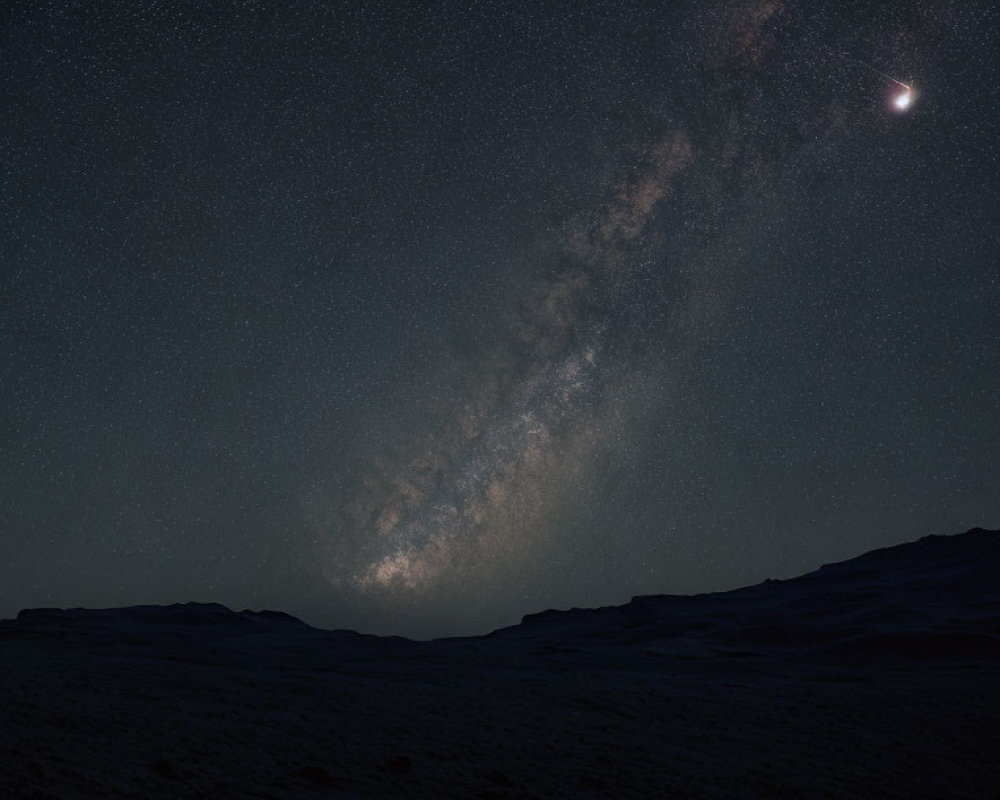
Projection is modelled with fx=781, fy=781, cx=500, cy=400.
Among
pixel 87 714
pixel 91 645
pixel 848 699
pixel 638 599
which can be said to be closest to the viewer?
pixel 87 714

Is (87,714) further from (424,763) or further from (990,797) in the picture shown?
(990,797)

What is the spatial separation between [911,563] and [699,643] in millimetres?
12485

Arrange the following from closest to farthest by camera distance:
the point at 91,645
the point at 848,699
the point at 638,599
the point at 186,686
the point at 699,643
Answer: the point at 186,686 < the point at 848,699 < the point at 91,645 < the point at 699,643 < the point at 638,599

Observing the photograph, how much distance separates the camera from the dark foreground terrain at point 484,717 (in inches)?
183

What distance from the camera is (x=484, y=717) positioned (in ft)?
Result: 21.6

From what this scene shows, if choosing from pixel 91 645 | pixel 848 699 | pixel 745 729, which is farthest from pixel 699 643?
pixel 91 645

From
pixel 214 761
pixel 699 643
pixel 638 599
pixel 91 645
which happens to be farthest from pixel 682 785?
pixel 638 599

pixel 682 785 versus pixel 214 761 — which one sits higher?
pixel 214 761

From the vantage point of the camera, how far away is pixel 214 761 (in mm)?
4617

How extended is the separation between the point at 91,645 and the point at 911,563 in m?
22.2


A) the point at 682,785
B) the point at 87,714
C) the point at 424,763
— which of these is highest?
the point at 87,714

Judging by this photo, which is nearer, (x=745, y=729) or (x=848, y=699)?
(x=745, y=729)

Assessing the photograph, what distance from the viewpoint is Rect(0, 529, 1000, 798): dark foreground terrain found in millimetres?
4641

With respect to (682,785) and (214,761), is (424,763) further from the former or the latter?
(682,785)
